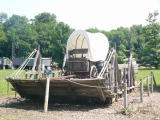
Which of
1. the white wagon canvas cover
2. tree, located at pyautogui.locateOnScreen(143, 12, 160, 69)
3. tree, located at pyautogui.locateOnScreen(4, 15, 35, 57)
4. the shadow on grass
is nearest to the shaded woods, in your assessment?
tree, located at pyautogui.locateOnScreen(4, 15, 35, 57)


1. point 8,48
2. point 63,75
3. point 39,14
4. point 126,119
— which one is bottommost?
point 126,119

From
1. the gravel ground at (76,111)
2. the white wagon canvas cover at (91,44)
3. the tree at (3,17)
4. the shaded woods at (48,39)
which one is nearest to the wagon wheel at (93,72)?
the white wagon canvas cover at (91,44)

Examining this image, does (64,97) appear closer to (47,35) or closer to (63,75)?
(63,75)

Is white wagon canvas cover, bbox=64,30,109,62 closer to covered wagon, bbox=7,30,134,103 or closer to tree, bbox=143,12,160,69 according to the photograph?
covered wagon, bbox=7,30,134,103

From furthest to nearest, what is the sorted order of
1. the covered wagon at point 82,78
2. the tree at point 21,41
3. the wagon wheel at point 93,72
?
the tree at point 21,41
the wagon wheel at point 93,72
the covered wagon at point 82,78

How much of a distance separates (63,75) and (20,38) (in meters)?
77.5

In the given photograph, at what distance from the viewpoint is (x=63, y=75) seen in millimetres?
16219

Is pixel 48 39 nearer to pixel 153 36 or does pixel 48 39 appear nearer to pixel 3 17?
pixel 3 17

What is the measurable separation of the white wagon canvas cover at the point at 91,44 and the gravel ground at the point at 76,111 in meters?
2.50

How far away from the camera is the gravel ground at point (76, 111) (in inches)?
448

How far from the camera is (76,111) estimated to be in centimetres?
1295

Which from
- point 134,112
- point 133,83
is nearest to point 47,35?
point 133,83

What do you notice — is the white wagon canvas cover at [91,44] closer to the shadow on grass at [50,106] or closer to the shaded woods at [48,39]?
the shadow on grass at [50,106]

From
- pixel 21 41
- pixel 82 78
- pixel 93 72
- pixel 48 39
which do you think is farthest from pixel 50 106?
pixel 21 41
